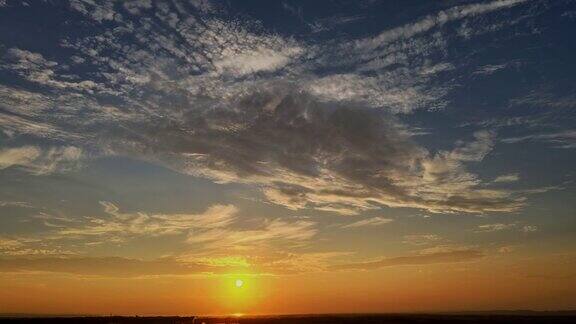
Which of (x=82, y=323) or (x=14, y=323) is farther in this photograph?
(x=82, y=323)

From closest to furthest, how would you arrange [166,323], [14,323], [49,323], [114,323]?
[14,323] → [49,323] → [114,323] → [166,323]

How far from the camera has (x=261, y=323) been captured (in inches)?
4205

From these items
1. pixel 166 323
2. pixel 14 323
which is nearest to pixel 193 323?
pixel 166 323

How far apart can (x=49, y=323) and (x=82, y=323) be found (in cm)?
649

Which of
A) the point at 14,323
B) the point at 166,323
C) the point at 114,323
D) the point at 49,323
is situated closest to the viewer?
the point at 14,323

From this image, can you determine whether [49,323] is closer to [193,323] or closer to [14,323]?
[14,323]

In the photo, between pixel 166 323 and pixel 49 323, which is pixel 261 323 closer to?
pixel 166 323

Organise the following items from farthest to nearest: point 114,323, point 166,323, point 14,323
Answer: point 166,323 < point 114,323 < point 14,323

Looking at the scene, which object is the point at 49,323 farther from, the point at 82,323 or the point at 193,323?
the point at 193,323

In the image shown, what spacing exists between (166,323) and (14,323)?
31900 mm

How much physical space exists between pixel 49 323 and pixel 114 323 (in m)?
13.0

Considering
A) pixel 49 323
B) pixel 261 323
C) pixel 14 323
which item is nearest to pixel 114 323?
pixel 49 323

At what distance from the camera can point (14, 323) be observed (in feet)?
298

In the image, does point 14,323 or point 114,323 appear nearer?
point 14,323
